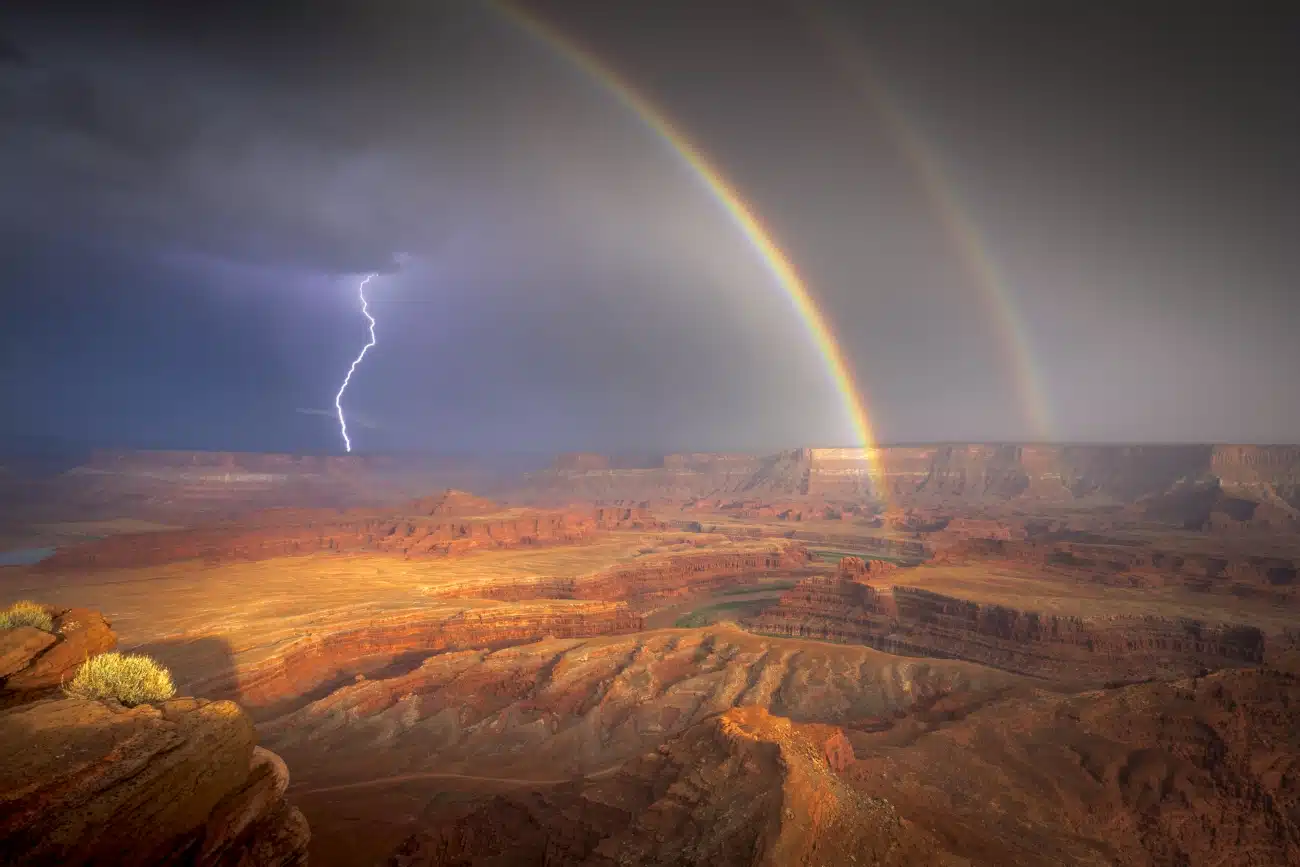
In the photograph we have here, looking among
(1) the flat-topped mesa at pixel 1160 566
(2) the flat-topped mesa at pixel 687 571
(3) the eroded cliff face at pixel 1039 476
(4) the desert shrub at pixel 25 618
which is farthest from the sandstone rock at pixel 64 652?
(3) the eroded cliff face at pixel 1039 476

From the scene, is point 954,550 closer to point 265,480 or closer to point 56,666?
point 56,666

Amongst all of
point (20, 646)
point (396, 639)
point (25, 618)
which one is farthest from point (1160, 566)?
point (25, 618)

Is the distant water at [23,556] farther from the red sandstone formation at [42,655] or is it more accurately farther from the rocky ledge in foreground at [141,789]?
the rocky ledge in foreground at [141,789]

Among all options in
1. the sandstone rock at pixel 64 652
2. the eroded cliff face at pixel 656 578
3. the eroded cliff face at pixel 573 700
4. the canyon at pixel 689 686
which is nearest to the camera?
the sandstone rock at pixel 64 652

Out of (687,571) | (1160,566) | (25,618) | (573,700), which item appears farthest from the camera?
(687,571)

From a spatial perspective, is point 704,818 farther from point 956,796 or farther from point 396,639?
point 396,639

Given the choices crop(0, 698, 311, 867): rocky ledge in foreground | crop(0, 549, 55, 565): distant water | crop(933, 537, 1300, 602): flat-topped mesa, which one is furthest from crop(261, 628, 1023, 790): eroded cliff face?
crop(0, 549, 55, 565): distant water
